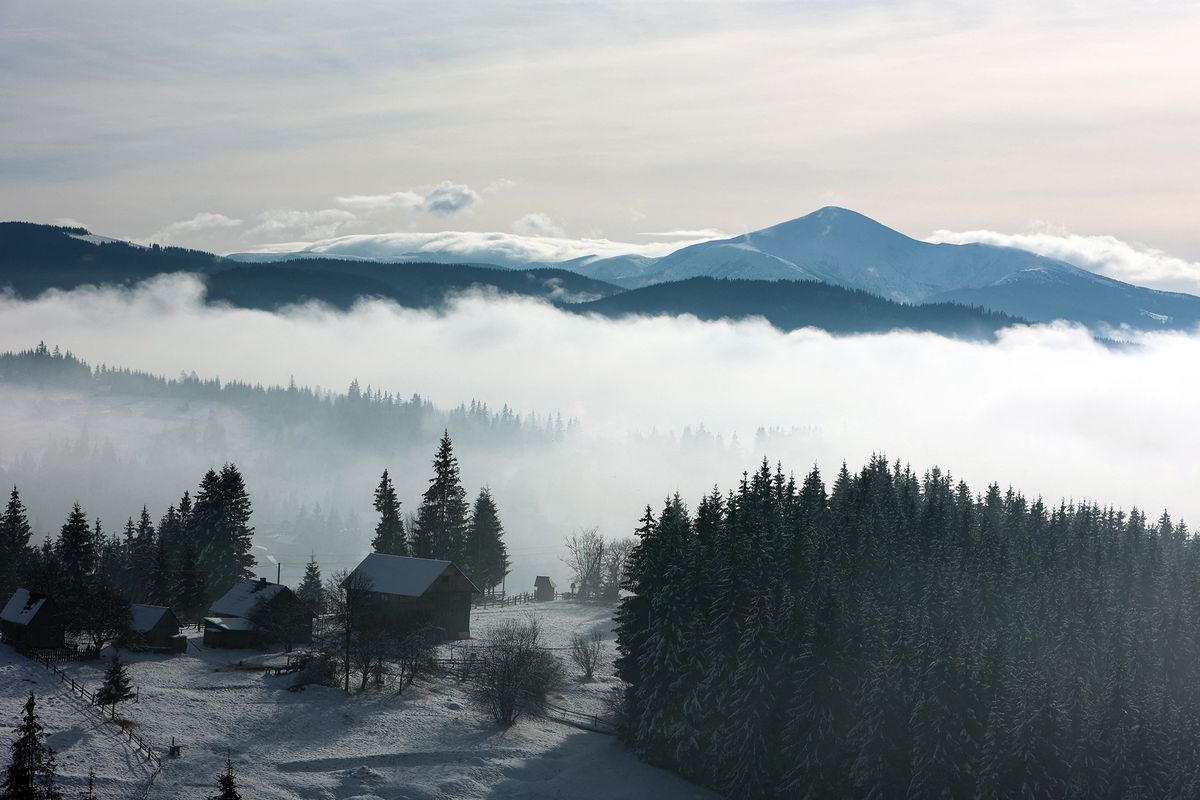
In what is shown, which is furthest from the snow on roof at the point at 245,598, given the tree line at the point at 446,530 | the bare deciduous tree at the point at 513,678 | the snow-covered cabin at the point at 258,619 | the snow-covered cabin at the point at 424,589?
the tree line at the point at 446,530

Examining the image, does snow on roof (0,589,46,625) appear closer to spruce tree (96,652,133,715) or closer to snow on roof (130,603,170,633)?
snow on roof (130,603,170,633)

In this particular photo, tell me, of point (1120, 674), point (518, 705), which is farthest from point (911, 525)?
point (518, 705)

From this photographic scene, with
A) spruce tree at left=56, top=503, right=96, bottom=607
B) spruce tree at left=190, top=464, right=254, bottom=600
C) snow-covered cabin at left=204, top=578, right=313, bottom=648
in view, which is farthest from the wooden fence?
spruce tree at left=190, top=464, right=254, bottom=600

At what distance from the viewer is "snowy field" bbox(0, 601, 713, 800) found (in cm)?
5841

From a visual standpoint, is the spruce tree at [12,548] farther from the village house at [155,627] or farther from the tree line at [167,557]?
the village house at [155,627]

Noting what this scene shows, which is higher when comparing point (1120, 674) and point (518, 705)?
point (1120, 674)

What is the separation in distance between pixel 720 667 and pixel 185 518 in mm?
62030

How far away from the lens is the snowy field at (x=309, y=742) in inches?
2299

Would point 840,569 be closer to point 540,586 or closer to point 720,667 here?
point 720,667

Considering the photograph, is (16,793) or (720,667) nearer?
(16,793)

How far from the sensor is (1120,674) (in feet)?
215

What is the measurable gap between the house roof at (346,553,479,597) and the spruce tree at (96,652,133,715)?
22.5m

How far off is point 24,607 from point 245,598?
605 inches

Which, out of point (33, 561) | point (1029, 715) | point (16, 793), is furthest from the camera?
point (33, 561)
